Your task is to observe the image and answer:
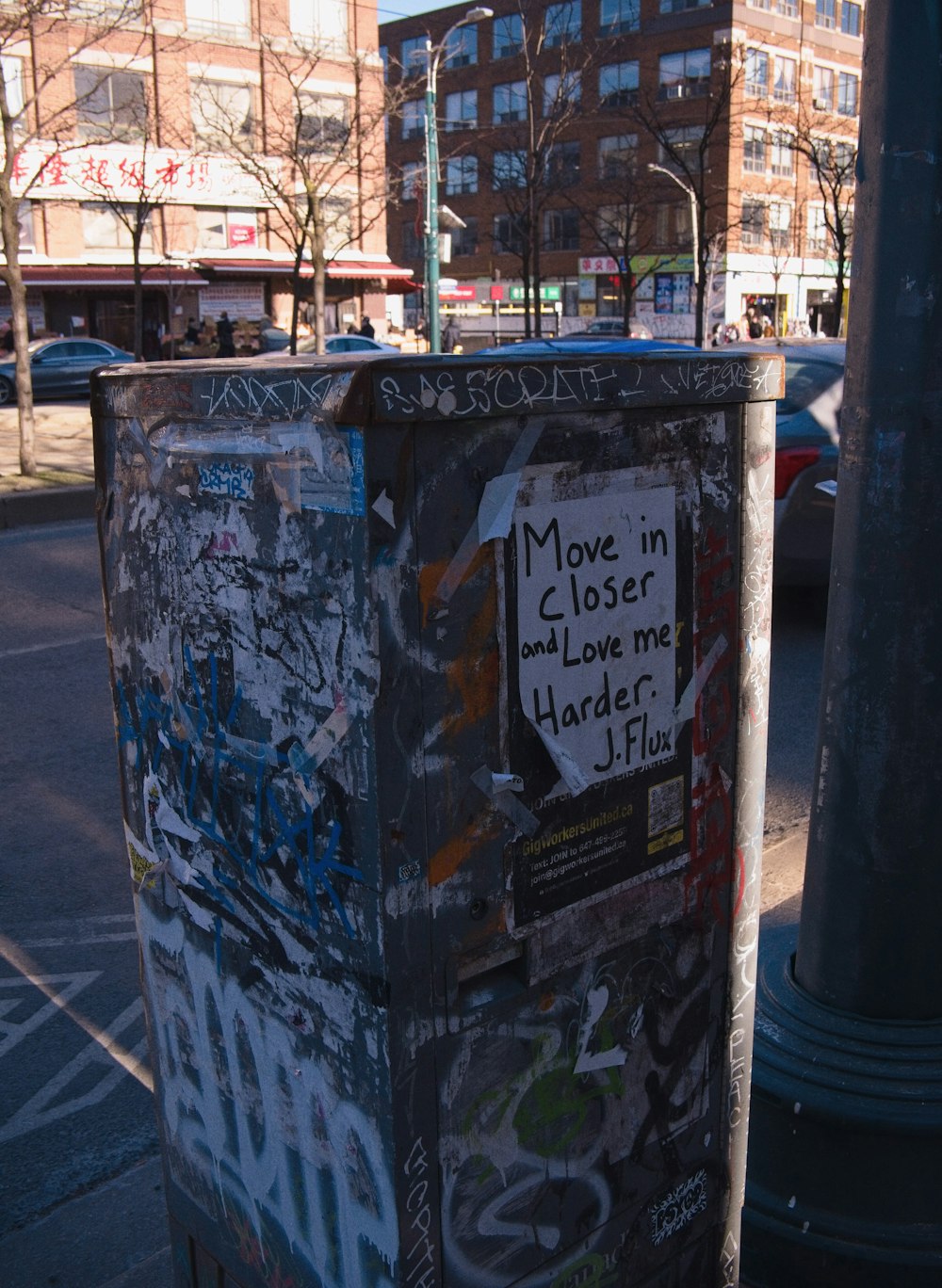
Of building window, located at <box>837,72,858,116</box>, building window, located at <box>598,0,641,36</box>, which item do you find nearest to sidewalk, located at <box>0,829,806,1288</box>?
building window, located at <box>598,0,641,36</box>

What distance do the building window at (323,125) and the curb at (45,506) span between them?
11.6 meters

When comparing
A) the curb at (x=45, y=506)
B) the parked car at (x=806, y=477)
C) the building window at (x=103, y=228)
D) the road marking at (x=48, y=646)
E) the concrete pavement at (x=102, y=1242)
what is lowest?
the concrete pavement at (x=102, y=1242)

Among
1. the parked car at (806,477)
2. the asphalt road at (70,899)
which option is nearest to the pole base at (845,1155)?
the asphalt road at (70,899)

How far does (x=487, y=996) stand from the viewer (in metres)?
1.86

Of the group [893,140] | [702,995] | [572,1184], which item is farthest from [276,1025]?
[893,140]

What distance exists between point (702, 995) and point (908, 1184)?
2.68ft

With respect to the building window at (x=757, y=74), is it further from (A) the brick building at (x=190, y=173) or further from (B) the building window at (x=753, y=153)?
(A) the brick building at (x=190, y=173)

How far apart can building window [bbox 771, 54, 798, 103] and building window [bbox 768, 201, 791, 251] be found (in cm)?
433

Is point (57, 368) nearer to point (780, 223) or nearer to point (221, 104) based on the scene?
point (221, 104)

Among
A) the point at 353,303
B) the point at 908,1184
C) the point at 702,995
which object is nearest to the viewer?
the point at 702,995

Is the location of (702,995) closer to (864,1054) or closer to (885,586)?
(864,1054)

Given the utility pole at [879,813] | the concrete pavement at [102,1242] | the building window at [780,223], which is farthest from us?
the building window at [780,223]

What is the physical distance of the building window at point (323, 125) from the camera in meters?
24.6

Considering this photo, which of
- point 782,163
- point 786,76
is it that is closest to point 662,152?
point 782,163
